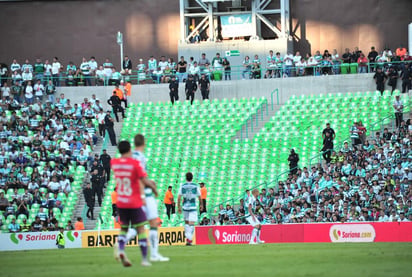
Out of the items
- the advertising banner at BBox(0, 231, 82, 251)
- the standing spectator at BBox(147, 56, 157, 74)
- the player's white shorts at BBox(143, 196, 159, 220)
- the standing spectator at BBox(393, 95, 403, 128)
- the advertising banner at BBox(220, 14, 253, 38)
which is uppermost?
the advertising banner at BBox(220, 14, 253, 38)

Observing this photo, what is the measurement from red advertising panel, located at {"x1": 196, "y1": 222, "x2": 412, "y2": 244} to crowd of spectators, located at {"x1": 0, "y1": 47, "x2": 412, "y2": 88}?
13.5m

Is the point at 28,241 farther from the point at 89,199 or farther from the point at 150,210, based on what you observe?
the point at 150,210

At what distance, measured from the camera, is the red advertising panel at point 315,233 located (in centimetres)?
2614

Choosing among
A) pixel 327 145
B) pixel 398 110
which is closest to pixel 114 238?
pixel 327 145

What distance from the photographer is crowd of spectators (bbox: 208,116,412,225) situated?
28.7 m

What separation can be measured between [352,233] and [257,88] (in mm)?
15930

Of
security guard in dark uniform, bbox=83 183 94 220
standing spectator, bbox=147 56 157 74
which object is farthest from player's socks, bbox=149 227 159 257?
standing spectator, bbox=147 56 157 74

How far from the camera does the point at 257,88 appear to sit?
4169 centimetres

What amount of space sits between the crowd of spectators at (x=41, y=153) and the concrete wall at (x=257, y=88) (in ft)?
2.57

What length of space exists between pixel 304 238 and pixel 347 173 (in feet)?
15.8

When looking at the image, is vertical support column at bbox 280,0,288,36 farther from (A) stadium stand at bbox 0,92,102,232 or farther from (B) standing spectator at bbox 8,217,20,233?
(B) standing spectator at bbox 8,217,20,233

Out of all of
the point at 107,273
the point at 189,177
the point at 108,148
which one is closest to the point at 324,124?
the point at 108,148

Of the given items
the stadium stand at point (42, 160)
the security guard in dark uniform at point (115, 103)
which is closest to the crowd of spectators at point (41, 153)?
the stadium stand at point (42, 160)

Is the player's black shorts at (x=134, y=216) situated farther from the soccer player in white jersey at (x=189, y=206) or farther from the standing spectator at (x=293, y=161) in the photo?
the standing spectator at (x=293, y=161)
